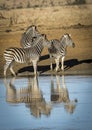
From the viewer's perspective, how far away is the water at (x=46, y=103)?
41.3 ft

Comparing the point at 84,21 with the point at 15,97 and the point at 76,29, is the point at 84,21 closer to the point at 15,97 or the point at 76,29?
the point at 76,29

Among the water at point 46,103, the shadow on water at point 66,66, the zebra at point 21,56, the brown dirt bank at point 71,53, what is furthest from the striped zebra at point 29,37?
the water at point 46,103

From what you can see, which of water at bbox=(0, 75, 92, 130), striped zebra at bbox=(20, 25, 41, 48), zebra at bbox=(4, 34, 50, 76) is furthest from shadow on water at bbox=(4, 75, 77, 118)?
striped zebra at bbox=(20, 25, 41, 48)

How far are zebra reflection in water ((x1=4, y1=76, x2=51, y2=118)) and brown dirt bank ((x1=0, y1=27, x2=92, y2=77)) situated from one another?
111 inches

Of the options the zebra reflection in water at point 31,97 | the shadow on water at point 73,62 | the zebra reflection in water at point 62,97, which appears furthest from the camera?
the shadow on water at point 73,62

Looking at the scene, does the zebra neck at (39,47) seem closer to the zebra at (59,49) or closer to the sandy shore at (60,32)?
the zebra at (59,49)

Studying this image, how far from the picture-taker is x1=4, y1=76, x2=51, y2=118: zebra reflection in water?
14.2m

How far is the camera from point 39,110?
558 inches

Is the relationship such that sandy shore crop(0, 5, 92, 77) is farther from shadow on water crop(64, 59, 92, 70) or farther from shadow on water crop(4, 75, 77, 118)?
shadow on water crop(4, 75, 77, 118)

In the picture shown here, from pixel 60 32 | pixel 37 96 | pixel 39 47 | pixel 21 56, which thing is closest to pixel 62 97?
pixel 37 96

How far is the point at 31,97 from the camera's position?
53.5 ft

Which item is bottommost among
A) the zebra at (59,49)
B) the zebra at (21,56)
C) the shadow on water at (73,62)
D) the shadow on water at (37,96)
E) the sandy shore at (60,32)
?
the sandy shore at (60,32)

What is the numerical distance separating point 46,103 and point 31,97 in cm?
116

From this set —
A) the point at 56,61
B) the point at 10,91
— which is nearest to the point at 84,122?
the point at 10,91
